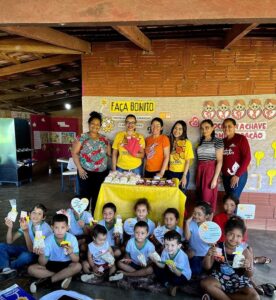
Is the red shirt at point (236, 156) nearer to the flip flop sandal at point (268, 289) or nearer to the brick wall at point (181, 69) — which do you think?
the brick wall at point (181, 69)

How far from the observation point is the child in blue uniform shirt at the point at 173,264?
8.17ft

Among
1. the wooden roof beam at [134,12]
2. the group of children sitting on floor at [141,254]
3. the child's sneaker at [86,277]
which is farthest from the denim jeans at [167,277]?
the wooden roof beam at [134,12]

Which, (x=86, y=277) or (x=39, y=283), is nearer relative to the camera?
(x=39, y=283)

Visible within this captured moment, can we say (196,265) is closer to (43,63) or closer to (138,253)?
(138,253)

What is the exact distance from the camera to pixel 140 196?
3.35 m

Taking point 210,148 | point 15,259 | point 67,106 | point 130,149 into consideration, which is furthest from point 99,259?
point 67,106

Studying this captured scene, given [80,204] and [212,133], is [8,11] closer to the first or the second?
[80,204]

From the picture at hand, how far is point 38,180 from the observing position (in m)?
7.78

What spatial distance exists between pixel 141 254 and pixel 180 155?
1.48 m

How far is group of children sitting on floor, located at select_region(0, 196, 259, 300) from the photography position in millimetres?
2377

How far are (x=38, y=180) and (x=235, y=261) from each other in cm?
670

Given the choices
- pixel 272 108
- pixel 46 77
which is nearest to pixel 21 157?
pixel 46 77

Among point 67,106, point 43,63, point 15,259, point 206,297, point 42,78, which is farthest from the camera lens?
point 67,106

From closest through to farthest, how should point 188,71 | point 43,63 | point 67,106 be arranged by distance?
point 188,71 < point 43,63 < point 67,106
